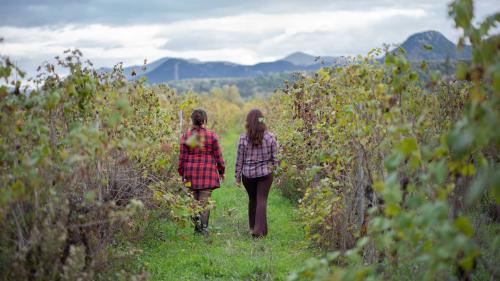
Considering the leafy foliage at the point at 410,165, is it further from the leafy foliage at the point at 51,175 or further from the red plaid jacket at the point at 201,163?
the leafy foliage at the point at 51,175

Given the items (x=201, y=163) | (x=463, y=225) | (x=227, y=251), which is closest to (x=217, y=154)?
(x=201, y=163)

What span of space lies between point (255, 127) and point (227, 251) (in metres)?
2.02

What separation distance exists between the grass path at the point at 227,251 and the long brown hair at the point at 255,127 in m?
1.65

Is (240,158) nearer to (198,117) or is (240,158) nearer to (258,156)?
(258,156)

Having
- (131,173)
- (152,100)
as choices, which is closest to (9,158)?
(131,173)

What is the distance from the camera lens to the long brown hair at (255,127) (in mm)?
8031

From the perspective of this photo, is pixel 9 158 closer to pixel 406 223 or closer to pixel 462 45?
pixel 406 223

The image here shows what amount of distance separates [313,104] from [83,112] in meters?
5.00

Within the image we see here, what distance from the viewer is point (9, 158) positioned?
4.09 meters

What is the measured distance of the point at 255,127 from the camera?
810cm

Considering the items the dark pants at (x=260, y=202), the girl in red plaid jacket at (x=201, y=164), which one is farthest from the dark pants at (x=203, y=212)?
the dark pants at (x=260, y=202)

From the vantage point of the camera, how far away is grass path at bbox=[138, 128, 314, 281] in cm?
642

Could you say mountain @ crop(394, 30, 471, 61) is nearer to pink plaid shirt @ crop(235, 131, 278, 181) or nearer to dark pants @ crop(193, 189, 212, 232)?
pink plaid shirt @ crop(235, 131, 278, 181)

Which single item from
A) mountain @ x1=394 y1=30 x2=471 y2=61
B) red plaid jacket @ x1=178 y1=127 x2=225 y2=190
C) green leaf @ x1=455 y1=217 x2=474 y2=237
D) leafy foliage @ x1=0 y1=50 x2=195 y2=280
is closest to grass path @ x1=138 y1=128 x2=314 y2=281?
red plaid jacket @ x1=178 y1=127 x2=225 y2=190
